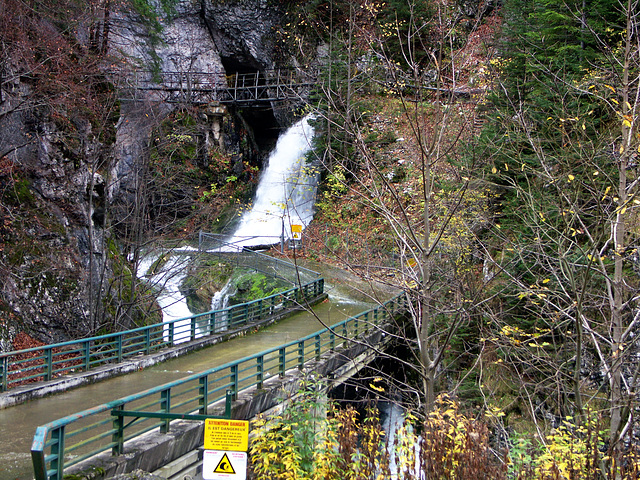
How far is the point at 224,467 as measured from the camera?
16.2 ft

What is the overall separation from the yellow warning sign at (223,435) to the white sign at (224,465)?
0.06 metres

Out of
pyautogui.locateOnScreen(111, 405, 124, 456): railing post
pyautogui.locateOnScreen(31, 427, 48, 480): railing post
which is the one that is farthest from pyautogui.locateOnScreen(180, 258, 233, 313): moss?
pyautogui.locateOnScreen(31, 427, 48, 480): railing post

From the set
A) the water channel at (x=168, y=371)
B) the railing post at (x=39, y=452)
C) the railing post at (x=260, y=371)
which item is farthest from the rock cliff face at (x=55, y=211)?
the railing post at (x=39, y=452)

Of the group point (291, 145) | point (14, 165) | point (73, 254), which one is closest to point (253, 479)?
point (73, 254)

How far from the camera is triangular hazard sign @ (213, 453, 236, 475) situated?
193 inches

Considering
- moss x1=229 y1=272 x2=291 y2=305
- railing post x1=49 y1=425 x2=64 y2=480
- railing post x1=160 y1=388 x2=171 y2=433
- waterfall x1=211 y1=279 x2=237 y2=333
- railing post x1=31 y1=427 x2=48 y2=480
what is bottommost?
waterfall x1=211 y1=279 x2=237 y2=333

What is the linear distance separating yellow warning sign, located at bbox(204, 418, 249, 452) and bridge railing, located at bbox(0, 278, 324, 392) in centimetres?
570

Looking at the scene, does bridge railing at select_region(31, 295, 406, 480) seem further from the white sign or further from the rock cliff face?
the rock cliff face

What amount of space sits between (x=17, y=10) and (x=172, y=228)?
8907 millimetres

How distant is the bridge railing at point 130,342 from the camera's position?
1095 cm

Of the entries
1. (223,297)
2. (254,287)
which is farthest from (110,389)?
(223,297)

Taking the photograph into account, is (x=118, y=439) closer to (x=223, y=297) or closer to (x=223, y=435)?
(x=223, y=435)

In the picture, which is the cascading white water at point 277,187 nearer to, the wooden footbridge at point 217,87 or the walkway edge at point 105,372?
the wooden footbridge at point 217,87

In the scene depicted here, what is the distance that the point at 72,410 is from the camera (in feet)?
A: 29.0
